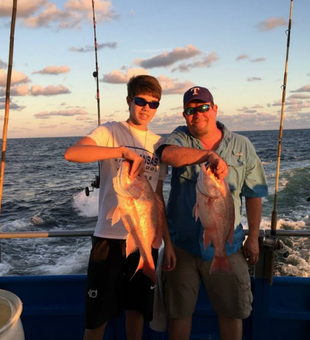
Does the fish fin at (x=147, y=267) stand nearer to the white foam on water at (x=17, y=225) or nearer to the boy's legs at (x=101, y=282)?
the boy's legs at (x=101, y=282)

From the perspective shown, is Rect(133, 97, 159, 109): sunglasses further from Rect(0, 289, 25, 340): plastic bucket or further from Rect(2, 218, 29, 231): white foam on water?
Rect(2, 218, 29, 231): white foam on water

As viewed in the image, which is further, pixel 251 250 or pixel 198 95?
pixel 251 250

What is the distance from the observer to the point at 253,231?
322cm

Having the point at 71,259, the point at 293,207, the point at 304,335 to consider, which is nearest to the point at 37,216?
the point at 71,259

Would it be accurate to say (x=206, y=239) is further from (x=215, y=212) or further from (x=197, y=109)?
(x=197, y=109)

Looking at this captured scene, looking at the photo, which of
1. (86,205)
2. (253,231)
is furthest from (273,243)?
(86,205)

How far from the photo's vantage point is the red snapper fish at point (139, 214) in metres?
2.56

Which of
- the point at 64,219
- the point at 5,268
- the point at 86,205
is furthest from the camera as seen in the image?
the point at 86,205

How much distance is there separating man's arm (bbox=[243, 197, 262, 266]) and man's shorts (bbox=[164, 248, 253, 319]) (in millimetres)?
93

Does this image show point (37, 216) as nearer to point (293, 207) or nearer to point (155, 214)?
point (293, 207)

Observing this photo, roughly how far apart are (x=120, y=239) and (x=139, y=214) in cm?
38

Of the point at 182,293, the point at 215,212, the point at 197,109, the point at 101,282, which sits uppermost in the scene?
the point at 197,109

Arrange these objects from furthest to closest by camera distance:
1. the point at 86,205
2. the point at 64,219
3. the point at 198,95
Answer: the point at 86,205, the point at 64,219, the point at 198,95

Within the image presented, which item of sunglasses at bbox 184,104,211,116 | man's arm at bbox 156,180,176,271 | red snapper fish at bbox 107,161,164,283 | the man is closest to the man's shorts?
the man
